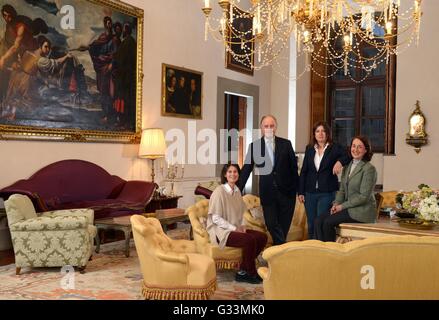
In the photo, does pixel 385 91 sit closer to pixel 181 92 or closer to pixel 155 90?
pixel 181 92

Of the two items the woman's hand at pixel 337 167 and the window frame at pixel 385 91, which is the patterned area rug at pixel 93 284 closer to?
the woman's hand at pixel 337 167

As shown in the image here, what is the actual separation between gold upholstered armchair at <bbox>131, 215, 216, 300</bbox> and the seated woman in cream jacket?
0.64 meters

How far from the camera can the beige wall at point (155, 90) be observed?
7148 mm

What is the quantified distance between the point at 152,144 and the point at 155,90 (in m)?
1.18

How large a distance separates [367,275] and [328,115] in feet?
35.6

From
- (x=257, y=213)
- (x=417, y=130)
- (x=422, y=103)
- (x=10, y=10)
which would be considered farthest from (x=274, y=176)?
(x=422, y=103)

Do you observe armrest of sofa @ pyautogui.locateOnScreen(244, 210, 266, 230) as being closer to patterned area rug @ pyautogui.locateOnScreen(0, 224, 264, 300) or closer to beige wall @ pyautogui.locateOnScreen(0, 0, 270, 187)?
patterned area rug @ pyautogui.locateOnScreen(0, 224, 264, 300)

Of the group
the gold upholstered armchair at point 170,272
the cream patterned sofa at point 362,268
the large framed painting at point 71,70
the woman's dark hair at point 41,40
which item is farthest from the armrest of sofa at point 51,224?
the cream patterned sofa at point 362,268

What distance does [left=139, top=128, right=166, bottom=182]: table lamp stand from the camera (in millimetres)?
8633

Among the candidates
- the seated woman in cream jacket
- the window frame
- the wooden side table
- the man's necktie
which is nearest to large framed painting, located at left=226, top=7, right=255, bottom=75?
the window frame

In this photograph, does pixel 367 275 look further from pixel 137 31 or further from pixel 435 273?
pixel 137 31

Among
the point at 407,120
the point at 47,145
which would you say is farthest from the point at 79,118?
the point at 407,120

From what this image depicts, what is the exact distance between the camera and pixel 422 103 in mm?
10719

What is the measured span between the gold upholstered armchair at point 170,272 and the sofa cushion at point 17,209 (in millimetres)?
1943
